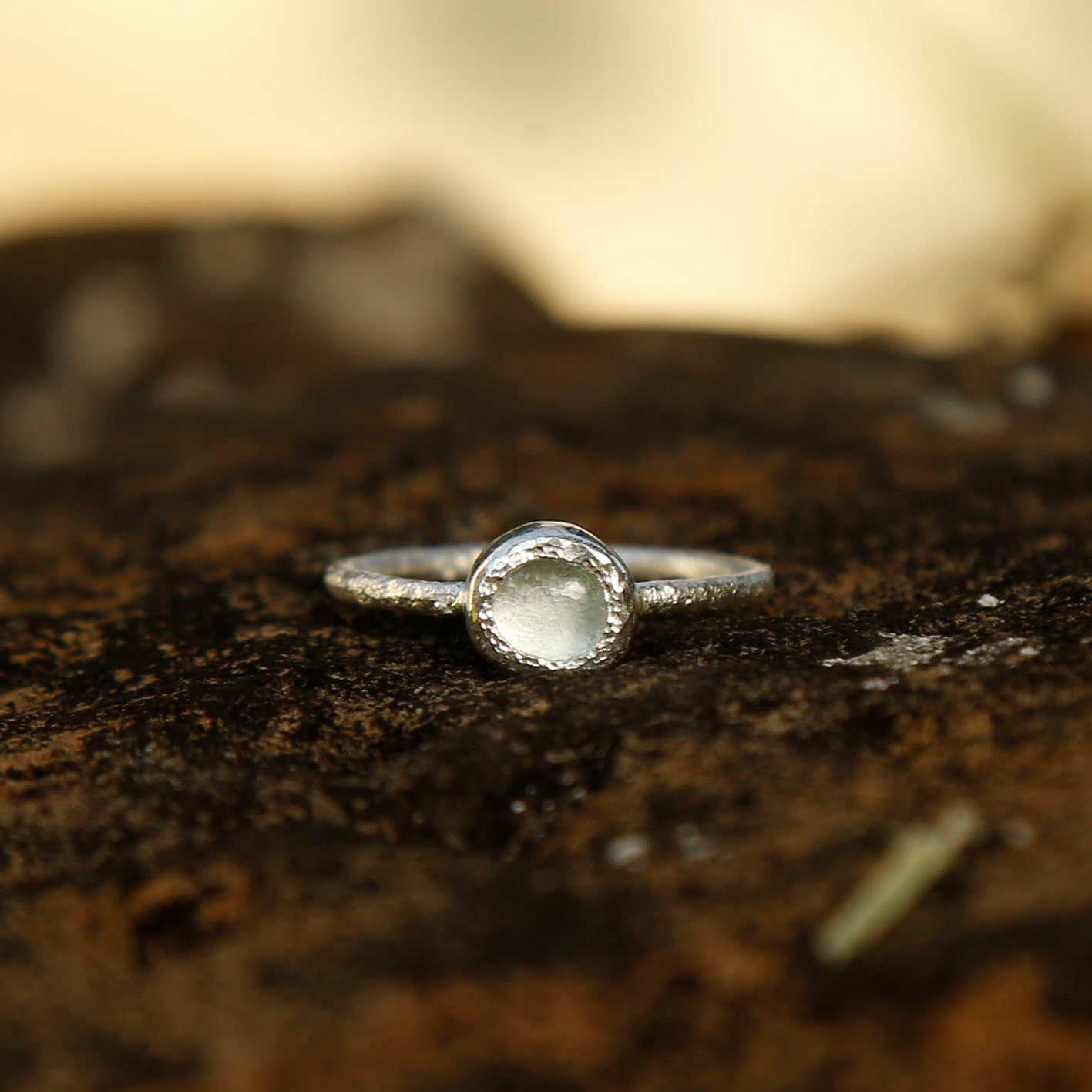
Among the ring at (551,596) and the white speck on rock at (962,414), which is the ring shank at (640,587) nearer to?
the ring at (551,596)

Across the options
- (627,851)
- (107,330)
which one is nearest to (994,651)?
(627,851)

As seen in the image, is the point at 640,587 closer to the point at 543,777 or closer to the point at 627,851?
the point at 543,777

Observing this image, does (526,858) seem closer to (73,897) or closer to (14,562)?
(73,897)

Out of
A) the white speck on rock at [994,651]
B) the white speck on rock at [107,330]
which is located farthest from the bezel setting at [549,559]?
the white speck on rock at [107,330]

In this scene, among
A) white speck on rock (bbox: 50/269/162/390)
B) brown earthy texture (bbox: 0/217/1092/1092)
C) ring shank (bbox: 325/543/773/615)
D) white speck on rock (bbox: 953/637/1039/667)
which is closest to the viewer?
brown earthy texture (bbox: 0/217/1092/1092)

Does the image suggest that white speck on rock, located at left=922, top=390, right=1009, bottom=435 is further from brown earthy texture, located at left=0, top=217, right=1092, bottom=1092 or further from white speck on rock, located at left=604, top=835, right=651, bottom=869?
white speck on rock, located at left=604, top=835, right=651, bottom=869

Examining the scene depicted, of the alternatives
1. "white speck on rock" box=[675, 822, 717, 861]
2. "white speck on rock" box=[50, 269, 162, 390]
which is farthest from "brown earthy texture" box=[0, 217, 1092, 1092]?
"white speck on rock" box=[50, 269, 162, 390]

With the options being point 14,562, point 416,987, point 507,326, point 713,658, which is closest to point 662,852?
point 416,987
